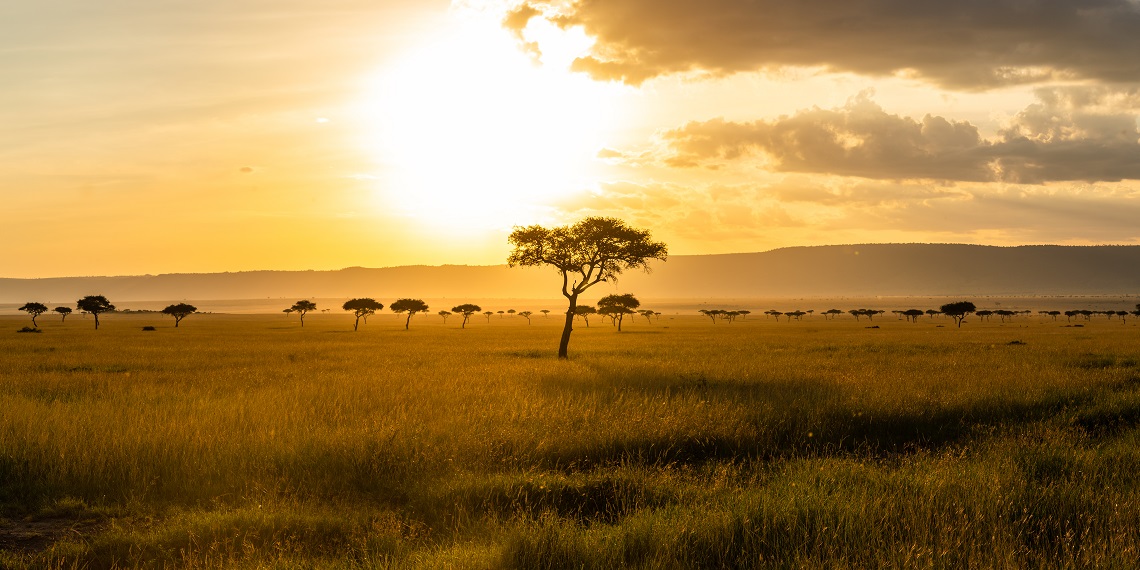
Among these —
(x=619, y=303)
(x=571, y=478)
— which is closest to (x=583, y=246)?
(x=571, y=478)

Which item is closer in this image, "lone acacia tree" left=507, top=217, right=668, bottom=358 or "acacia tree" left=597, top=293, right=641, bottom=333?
"lone acacia tree" left=507, top=217, right=668, bottom=358

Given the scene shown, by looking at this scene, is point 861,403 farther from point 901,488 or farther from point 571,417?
point 901,488

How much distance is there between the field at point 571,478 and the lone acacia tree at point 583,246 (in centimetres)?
2054

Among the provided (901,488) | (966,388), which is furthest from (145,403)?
(966,388)

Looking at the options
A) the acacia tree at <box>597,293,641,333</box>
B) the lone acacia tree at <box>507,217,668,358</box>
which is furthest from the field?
the acacia tree at <box>597,293,641,333</box>

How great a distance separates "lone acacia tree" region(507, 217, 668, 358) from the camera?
42969 mm

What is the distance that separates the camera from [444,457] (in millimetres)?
12797

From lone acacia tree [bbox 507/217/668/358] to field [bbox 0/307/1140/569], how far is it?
20.5 metres

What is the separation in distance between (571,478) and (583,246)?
32.3 metres

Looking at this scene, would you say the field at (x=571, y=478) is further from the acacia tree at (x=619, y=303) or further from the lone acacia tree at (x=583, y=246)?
the acacia tree at (x=619, y=303)

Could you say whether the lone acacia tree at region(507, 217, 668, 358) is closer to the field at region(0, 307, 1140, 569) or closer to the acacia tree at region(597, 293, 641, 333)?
the field at region(0, 307, 1140, 569)

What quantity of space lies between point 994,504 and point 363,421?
478 inches

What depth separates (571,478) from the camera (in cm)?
1182

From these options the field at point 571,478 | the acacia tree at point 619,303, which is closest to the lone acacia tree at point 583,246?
the field at point 571,478
